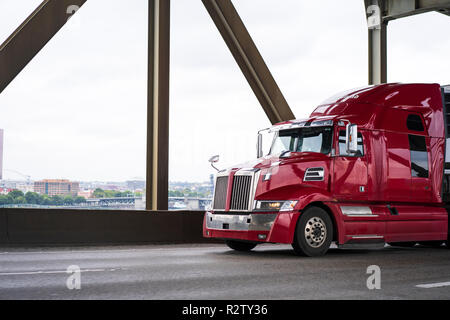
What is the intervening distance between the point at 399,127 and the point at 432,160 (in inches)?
49.6

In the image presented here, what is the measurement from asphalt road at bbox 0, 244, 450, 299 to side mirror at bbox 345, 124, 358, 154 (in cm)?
198

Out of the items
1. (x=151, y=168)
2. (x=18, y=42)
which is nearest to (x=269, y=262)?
(x=151, y=168)

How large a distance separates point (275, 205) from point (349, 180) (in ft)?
5.54

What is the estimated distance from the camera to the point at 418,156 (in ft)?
45.1

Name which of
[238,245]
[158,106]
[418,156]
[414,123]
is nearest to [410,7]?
[414,123]

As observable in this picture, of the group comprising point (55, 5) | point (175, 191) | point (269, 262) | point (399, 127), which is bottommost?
point (269, 262)

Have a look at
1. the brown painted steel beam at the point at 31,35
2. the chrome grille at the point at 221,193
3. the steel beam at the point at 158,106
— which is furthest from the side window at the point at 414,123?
the brown painted steel beam at the point at 31,35

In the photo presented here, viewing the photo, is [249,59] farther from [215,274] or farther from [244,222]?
[215,274]

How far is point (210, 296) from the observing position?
6.90 meters

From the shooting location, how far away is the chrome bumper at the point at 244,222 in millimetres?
11727

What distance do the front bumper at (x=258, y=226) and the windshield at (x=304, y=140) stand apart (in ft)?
5.53

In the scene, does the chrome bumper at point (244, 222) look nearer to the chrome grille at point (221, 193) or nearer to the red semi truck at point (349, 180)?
the red semi truck at point (349, 180)

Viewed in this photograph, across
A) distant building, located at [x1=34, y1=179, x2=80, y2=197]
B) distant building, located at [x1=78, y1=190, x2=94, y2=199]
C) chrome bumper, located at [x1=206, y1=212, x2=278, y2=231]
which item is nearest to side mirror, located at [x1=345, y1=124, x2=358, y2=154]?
chrome bumper, located at [x1=206, y1=212, x2=278, y2=231]
